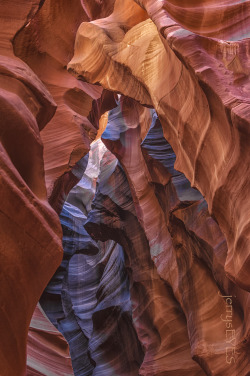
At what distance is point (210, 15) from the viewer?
5582 mm

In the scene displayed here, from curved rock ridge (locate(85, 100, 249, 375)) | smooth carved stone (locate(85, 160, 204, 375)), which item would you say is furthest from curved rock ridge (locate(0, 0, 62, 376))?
smooth carved stone (locate(85, 160, 204, 375))

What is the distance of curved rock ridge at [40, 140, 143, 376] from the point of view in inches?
426

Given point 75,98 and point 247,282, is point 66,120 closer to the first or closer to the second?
point 75,98

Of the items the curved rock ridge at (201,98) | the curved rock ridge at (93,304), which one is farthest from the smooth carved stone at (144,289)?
the curved rock ridge at (201,98)

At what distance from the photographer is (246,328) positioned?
6039 millimetres

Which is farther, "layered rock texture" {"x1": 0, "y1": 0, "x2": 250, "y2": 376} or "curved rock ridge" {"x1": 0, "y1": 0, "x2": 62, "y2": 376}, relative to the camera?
"layered rock texture" {"x1": 0, "y1": 0, "x2": 250, "y2": 376}

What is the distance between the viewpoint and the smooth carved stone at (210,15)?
A: 541cm

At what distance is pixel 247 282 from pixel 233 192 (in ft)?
2.70

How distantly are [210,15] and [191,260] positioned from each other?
3725 millimetres

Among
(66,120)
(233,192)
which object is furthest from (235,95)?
(66,120)

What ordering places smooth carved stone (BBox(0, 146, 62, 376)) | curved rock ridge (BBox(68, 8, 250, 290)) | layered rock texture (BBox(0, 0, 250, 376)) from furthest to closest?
→ curved rock ridge (BBox(68, 8, 250, 290)) < layered rock texture (BBox(0, 0, 250, 376)) < smooth carved stone (BBox(0, 146, 62, 376))

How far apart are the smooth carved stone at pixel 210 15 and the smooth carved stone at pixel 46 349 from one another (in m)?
4.09

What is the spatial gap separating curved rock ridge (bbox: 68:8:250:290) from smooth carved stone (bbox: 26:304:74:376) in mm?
2779

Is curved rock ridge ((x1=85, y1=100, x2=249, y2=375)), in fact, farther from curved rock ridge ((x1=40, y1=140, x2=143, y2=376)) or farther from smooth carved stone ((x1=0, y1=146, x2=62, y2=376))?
smooth carved stone ((x1=0, y1=146, x2=62, y2=376))
